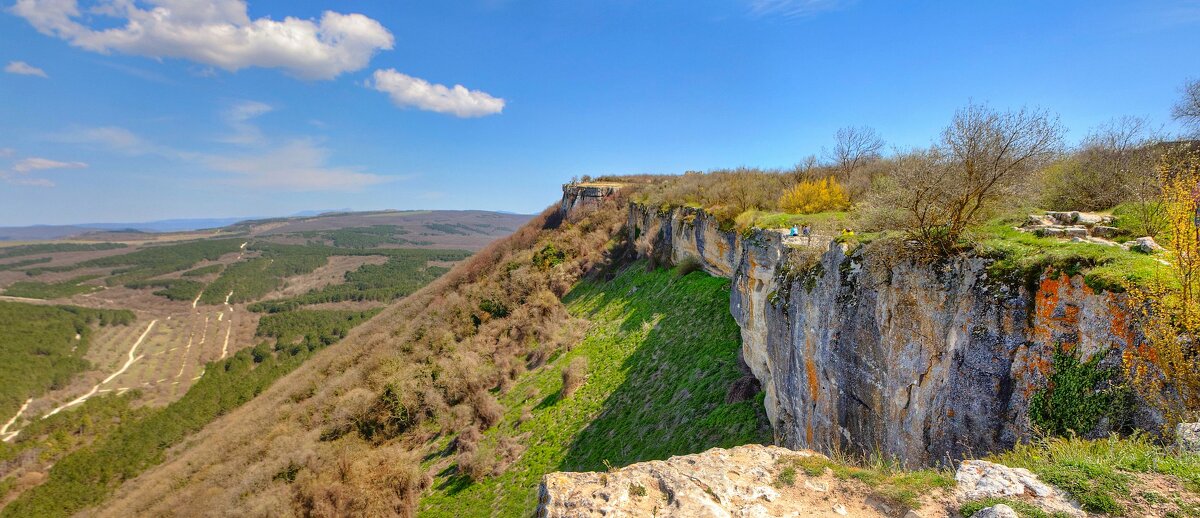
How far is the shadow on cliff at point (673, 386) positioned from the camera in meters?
12.0

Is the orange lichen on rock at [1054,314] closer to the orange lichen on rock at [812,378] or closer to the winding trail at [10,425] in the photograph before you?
the orange lichen on rock at [812,378]

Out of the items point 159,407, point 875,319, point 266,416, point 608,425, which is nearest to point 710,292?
point 608,425

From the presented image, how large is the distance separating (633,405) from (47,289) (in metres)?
163

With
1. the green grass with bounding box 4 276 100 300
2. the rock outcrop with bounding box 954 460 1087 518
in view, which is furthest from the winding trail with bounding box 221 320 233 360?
the rock outcrop with bounding box 954 460 1087 518

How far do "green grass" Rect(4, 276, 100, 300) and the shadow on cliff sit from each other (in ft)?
490

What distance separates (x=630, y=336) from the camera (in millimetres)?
19703

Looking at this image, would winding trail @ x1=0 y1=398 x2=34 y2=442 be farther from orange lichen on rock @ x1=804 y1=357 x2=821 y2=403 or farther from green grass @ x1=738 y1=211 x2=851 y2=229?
orange lichen on rock @ x1=804 y1=357 x2=821 y2=403

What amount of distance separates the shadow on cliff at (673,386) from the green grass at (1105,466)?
6.86m

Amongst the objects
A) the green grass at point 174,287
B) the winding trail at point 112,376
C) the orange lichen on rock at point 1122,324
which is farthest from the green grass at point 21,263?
the orange lichen on rock at point 1122,324

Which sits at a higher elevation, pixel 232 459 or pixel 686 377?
pixel 686 377

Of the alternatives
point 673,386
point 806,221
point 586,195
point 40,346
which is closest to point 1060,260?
point 806,221

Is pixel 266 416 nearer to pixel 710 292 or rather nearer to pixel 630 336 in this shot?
pixel 630 336

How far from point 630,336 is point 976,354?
14.5 metres

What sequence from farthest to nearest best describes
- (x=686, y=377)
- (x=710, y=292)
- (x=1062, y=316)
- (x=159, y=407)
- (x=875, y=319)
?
(x=159, y=407) → (x=710, y=292) → (x=686, y=377) → (x=875, y=319) → (x=1062, y=316)
